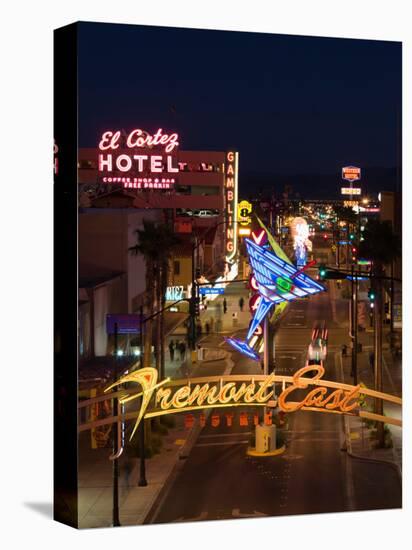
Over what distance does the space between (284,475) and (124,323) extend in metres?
6.74

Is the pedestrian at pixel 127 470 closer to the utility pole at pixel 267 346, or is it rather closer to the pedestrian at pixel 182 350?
the pedestrian at pixel 182 350

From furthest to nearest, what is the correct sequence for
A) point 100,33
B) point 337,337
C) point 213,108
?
point 337,337
point 213,108
point 100,33

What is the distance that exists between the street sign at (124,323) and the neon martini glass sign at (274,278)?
3.25 m

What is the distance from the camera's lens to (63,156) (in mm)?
32625

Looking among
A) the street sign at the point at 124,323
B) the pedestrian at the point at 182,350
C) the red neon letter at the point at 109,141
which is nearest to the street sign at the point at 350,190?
the pedestrian at the point at 182,350

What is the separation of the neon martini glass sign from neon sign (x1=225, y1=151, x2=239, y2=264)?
110 cm

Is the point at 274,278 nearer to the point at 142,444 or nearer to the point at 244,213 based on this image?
the point at 244,213

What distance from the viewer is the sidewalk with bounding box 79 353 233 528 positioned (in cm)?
3331

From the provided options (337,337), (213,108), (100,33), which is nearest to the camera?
(100,33)

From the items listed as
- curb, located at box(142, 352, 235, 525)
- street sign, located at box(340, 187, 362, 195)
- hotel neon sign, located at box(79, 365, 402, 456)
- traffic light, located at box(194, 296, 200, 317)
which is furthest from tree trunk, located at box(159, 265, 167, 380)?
street sign, located at box(340, 187, 362, 195)

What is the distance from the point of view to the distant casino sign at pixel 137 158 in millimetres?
33438

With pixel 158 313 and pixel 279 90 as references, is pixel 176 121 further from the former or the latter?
pixel 158 313

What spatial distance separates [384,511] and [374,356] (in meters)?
5.56

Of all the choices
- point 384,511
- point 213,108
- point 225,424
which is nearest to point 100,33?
point 213,108
